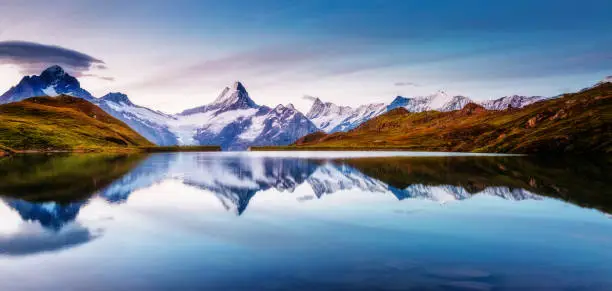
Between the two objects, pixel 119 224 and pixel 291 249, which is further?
pixel 119 224

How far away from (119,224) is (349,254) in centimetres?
2202

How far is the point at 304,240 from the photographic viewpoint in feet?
112

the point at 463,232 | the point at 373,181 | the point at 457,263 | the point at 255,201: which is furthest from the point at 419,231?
the point at 373,181

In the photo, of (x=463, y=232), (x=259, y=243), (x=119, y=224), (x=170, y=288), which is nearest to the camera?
(x=170, y=288)

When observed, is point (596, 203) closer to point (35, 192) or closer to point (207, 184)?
point (207, 184)

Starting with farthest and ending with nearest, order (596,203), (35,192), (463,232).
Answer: (35,192) → (596,203) → (463,232)

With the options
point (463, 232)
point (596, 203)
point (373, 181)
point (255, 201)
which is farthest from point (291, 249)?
point (373, 181)

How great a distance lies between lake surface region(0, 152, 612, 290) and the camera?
79.2ft

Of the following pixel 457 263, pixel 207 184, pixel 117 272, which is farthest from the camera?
pixel 207 184

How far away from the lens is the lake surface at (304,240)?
2412cm

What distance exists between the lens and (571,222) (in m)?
42.4

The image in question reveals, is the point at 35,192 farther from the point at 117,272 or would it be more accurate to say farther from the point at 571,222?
the point at 571,222

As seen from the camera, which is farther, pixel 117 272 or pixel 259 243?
pixel 259 243

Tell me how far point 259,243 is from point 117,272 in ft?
34.0
